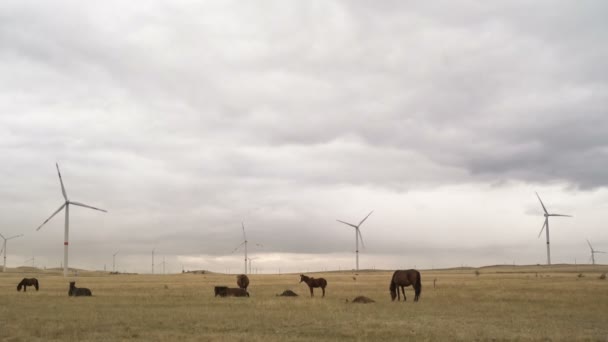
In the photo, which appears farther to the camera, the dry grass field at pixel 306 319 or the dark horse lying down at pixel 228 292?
the dark horse lying down at pixel 228 292

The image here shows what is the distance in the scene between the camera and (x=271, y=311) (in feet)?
97.7

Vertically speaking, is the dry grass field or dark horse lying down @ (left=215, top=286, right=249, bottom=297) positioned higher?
dark horse lying down @ (left=215, top=286, right=249, bottom=297)

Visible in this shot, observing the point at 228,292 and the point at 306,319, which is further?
the point at 228,292

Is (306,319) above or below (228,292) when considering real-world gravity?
below

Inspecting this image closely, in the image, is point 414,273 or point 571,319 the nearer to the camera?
point 571,319

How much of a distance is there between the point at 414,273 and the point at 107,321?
19.8m

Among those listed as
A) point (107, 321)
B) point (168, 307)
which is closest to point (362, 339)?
point (107, 321)

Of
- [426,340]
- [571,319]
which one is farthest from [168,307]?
[571,319]

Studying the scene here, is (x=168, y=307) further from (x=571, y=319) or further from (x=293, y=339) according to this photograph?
(x=571, y=319)

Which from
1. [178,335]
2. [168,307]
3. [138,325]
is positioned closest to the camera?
[178,335]

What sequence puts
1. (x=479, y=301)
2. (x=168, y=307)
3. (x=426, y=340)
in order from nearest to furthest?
(x=426, y=340), (x=168, y=307), (x=479, y=301)

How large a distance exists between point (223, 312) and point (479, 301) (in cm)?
1645

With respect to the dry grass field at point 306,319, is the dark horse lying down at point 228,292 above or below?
above

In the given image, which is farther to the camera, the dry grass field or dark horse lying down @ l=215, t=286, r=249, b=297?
dark horse lying down @ l=215, t=286, r=249, b=297
